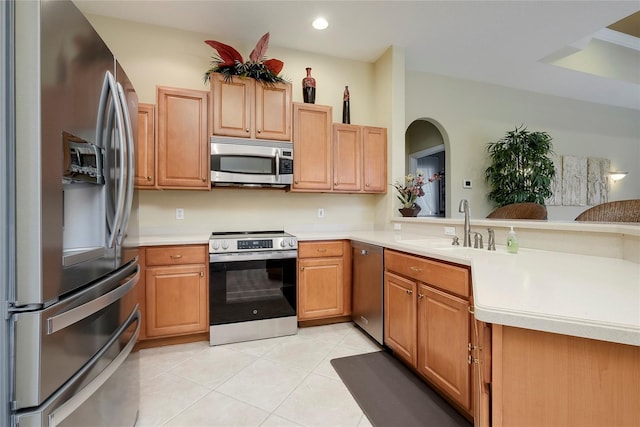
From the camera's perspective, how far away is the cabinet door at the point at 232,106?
2570 mm

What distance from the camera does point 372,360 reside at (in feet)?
7.04

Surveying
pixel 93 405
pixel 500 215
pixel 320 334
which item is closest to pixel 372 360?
pixel 320 334

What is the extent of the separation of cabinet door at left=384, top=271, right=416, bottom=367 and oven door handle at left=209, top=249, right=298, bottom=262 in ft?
2.85

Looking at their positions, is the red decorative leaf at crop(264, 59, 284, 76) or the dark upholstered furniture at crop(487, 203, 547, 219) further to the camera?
the dark upholstered furniture at crop(487, 203, 547, 219)

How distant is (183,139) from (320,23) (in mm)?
1712

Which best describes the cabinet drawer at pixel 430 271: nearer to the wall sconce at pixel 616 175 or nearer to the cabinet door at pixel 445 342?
the cabinet door at pixel 445 342

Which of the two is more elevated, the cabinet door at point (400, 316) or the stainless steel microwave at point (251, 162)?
the stainless steel microwave at point (251, 162)

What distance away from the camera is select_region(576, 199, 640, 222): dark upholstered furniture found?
6.45ft

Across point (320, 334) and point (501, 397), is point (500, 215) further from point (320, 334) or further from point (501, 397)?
point (501, 397)

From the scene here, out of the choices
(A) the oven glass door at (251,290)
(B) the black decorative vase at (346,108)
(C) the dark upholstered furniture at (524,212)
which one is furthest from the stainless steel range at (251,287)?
(C) the dark upholstered furniture at (524,212)

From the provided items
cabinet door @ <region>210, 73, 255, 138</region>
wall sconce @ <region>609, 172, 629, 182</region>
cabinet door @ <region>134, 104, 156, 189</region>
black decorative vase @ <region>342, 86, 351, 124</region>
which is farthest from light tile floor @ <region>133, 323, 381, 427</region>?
wall sconce @ <region>609, 172, 629, 182</region>

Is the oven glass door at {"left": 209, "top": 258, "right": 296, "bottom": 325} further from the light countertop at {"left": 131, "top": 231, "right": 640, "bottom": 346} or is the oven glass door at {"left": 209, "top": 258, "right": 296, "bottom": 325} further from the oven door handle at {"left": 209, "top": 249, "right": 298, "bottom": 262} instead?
the light countertop at {"left": 131, "top": 231, "right": 640, "bottom": 346}

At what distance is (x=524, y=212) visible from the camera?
9.55 feet

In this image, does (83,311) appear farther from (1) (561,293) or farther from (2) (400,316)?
(2) (400,316)
